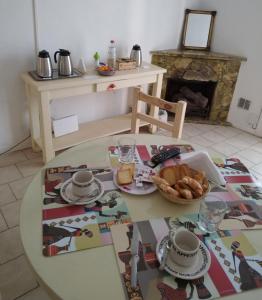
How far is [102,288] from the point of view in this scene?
72 centimetres

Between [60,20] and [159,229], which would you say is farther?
[60,20]

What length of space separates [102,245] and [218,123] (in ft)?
9.54

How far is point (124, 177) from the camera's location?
110cm

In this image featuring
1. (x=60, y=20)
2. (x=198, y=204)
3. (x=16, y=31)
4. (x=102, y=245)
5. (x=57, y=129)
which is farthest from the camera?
(x=57, y=129)

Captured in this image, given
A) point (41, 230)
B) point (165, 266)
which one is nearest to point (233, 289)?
point (165, 266)

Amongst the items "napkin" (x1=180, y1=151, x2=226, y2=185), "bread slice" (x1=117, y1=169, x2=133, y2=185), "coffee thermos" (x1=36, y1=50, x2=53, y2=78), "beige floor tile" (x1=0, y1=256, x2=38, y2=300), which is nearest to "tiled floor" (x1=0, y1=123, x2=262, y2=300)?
"beige floor tile" (x1=0, y1=256, x2=38, y2=300)

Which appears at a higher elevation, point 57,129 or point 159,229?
point 159,229

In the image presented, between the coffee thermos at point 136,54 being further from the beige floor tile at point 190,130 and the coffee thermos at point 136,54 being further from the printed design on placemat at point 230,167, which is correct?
the printed design on placemat at point 230,167

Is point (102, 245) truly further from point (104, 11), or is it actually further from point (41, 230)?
point (104, 11)

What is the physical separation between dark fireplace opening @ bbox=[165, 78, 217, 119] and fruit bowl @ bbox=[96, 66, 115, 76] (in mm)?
1204

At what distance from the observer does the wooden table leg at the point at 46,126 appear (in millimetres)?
2087

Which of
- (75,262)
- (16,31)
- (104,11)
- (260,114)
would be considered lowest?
(260,114)

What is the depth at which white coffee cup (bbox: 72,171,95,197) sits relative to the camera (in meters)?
1.00

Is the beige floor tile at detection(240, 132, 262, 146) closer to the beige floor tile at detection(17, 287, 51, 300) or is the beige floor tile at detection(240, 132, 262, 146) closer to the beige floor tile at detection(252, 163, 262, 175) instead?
the beige floor tile at detection(252, 163, 262, 175)
